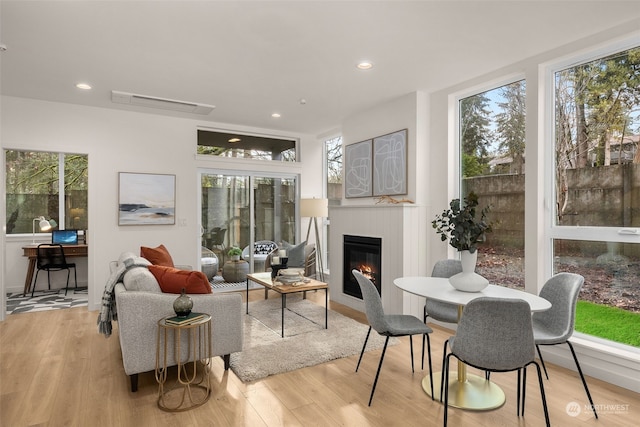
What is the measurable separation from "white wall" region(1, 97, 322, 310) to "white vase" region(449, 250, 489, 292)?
4143mm

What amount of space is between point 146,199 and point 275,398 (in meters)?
3.71

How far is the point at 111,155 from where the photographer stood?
500 cm

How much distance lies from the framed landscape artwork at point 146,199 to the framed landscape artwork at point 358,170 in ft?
8.27

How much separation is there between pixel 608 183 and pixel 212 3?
3.26 meters

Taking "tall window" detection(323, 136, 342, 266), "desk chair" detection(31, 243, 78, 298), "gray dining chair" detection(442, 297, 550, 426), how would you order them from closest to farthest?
1. "gray dining chair" detection(442, 297, 550, 426)
2. "desk chair" detection(31, 243, 78, 298)
3. "tall window" detection(323, 136, 342, 266)

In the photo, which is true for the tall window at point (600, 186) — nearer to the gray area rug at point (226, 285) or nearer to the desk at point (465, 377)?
the desk at point (465, 377)

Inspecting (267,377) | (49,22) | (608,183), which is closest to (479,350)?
(267,377)

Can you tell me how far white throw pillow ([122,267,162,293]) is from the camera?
2.76m

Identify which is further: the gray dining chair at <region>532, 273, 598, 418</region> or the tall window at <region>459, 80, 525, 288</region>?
the tall window at <region>459, 80, 525, 288</region>

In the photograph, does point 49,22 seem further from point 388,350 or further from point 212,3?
point 388,350

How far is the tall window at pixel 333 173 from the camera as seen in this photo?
6.39m

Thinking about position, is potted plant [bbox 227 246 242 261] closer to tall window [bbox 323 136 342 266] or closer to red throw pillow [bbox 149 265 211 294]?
tall window [bbox 323 136 342 266]

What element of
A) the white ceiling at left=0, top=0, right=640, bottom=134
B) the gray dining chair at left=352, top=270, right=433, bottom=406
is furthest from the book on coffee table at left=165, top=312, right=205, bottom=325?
the white ceiling at left=0, top=0, right=640, bottom=134

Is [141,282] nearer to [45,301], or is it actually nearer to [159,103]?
[159,103]
